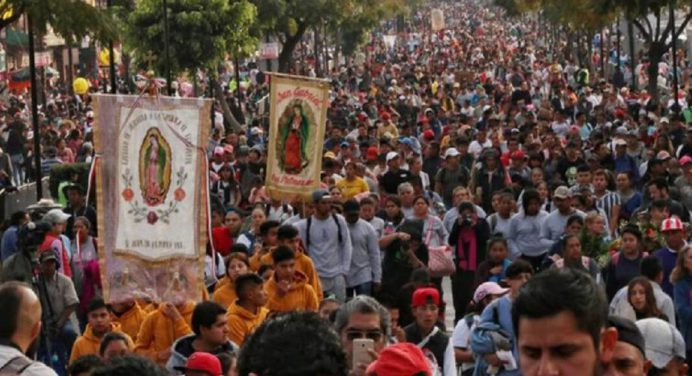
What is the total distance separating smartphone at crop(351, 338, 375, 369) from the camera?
24.4ft

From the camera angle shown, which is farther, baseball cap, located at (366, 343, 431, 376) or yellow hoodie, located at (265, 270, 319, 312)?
yellow hoodie, located at (265, 270, 319, 312)

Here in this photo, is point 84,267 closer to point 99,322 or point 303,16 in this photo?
point 99,322

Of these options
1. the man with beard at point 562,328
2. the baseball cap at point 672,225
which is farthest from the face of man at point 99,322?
the man with beard at point 562,328

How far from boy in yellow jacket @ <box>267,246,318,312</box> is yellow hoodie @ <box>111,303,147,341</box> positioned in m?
0.87

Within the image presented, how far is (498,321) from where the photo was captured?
10883 mm

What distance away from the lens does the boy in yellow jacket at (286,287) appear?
13398 millimetres

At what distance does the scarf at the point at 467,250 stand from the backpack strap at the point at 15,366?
10449mm

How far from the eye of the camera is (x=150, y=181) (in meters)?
13.0

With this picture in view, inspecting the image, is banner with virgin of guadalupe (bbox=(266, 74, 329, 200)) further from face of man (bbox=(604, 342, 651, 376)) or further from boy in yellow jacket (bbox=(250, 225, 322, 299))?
face of man (bbox=(604, 342, 651, 376))

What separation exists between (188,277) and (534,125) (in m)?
17.3

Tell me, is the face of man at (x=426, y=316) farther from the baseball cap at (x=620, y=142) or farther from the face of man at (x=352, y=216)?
the baseball cap at (x=620, y=142)

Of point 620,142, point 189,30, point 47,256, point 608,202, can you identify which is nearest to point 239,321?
point 47,256

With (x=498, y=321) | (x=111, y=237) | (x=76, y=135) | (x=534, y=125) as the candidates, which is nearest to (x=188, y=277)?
(x=111, y=237)

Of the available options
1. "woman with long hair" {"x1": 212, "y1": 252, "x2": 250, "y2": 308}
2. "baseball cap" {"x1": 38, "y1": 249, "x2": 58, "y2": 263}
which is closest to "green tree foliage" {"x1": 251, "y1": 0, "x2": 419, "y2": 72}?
"baseball cap" {"x1": 38, "y1": 249, "x2": 58, "y2": 263}
